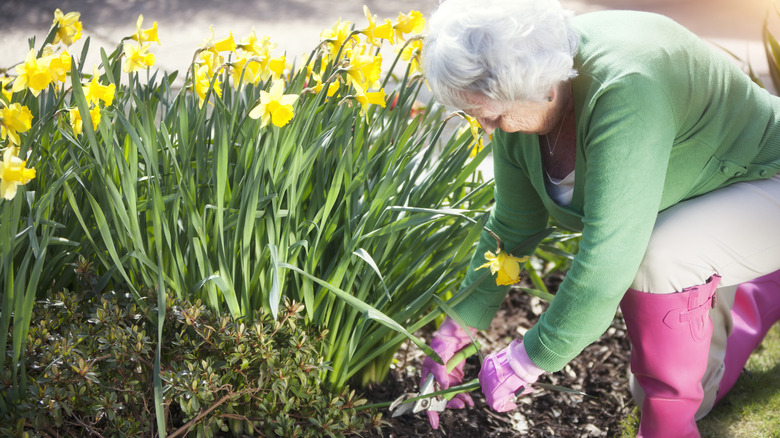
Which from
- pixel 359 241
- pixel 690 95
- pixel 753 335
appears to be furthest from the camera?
pixel 753 335

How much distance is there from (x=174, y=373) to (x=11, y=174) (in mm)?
483

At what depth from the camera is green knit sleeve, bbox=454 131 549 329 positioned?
170cm

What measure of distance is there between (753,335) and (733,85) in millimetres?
794

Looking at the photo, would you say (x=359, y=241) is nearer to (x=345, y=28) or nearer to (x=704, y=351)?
(x=345, y=28)

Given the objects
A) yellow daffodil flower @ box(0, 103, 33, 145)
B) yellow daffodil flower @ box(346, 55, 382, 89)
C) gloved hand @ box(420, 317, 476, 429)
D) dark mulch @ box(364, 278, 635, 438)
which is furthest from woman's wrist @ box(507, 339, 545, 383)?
yellow daffodil flower @ box(0, 103, 33, 145)

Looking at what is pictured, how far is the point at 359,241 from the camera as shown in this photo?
1.65 m

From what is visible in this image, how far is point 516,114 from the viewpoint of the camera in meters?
1.38

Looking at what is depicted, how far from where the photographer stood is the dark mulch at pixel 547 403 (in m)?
1.90

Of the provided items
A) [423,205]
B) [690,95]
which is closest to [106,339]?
[423,205]

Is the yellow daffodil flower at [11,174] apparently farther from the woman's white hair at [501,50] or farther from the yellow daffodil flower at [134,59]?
the woman's white hair at [501,50]

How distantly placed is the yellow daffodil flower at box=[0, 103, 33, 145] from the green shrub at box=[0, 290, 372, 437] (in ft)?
1.24

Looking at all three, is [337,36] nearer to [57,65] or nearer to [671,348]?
[57,65]

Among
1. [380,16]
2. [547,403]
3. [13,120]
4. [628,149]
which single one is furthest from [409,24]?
[380,16]

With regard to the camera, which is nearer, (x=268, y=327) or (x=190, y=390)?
(x=190, y=390)
